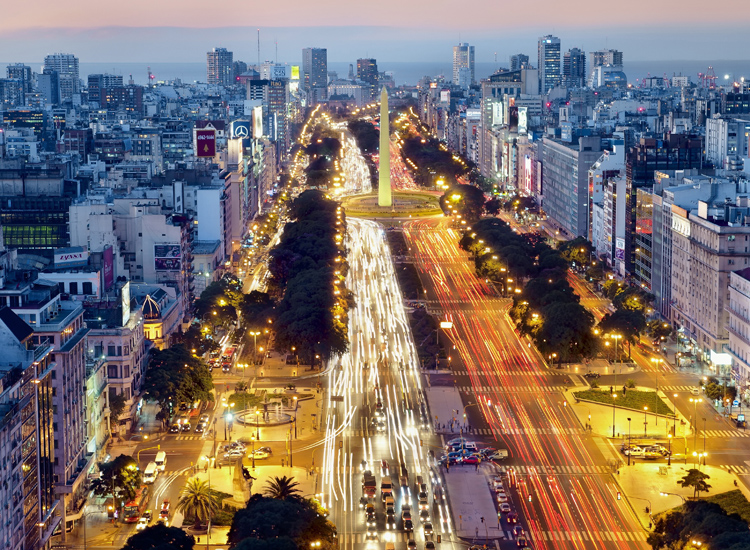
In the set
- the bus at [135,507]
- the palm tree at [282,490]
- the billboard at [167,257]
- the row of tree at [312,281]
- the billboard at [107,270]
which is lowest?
the bus at [135,507]

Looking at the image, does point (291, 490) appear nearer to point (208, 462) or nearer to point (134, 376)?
point (208, 462)

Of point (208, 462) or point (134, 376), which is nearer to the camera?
point (208, 462)

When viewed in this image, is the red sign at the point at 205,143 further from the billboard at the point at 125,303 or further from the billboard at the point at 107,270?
the billboard at the point at 125,303

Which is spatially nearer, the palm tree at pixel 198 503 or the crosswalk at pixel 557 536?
the crosswalk at pixel 557 536

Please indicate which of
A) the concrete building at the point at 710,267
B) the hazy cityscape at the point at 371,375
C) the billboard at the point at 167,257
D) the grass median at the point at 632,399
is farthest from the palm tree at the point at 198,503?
the billboard at the point at 167,257

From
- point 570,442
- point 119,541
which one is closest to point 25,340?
point 119,541

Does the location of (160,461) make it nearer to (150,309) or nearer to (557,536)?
(150,309)

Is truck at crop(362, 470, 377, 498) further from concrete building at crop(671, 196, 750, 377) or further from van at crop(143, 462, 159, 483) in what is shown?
concrete building at crop(671, 196, 750, 377)
